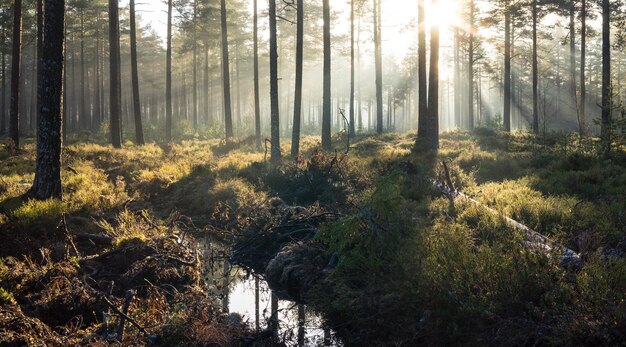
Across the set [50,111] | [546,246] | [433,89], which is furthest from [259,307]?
[433,89]

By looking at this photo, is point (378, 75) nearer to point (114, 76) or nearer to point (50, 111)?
point (114, 76)

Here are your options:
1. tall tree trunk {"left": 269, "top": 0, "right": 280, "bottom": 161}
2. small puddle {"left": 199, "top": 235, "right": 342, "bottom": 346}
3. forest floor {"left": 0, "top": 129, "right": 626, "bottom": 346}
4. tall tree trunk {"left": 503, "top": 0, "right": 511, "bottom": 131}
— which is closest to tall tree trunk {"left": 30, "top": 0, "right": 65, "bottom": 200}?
forest floor {"left": 0, "top": 129, "right": 626, "bottom": 346}

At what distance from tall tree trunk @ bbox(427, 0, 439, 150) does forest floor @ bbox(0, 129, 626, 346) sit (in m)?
5.07

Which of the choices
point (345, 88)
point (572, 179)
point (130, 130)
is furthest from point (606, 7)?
point (345, 88)

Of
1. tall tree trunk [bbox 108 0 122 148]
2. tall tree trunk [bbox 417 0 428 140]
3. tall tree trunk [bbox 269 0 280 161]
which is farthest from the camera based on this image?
tall tree trunk [bbox 108 0 122 148]

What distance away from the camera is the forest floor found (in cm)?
470

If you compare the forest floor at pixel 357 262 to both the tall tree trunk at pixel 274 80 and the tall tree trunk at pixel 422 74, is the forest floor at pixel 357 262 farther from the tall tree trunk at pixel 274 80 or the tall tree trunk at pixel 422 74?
the tall tree trunk at pixel 422 74

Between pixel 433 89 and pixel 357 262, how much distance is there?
1211 centimetres

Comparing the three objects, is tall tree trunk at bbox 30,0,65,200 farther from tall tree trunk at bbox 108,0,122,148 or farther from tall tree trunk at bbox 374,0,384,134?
tall tree trunk at bbox 374,0,384,134

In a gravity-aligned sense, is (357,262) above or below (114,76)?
below

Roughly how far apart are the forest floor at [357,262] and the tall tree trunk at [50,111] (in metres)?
0.56

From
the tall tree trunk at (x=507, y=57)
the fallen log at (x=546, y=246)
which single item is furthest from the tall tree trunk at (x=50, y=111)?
the tall tree trunk at (x=507, y=57)

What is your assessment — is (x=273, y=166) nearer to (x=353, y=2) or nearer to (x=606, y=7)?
(x=606, y=7)

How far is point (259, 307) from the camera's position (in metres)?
6.82
